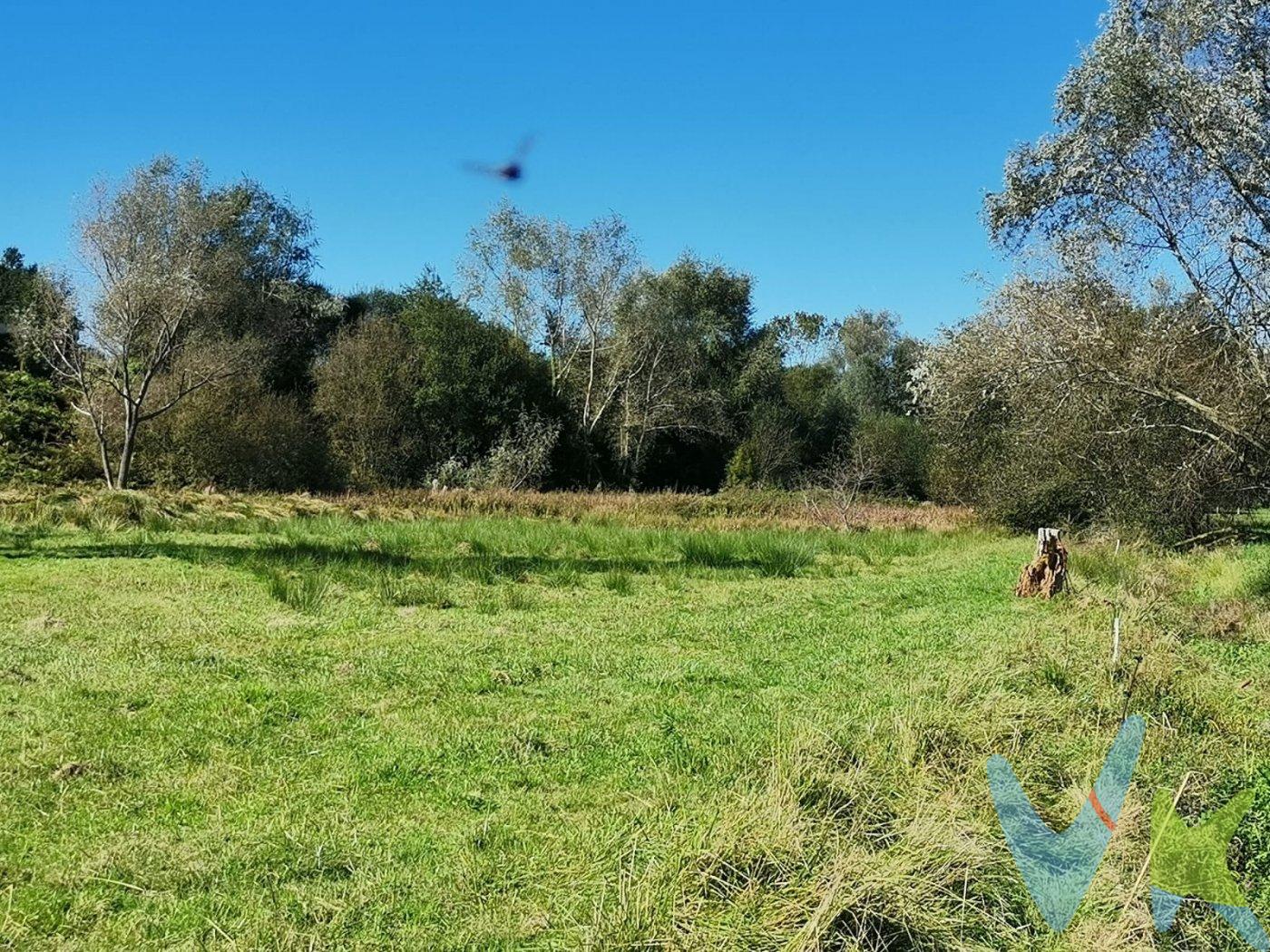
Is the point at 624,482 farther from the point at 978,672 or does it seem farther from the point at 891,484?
the point at 978,672

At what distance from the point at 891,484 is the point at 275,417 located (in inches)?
896

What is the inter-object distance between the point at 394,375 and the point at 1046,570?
1957cm

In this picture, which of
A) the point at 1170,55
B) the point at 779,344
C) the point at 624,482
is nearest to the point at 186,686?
the point at 1170,55

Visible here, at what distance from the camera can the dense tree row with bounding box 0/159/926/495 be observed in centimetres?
1897

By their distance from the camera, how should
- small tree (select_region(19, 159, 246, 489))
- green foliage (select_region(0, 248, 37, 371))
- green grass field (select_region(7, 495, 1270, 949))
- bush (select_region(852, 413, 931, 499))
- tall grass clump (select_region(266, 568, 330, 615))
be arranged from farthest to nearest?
bush (select_region(852, 413, 931, 499)) → green foliage (select_region(0, 248, 37, 371)) → small tree (select_region(19, 159, 246, 489)) → tall grass clump (select_region(266, 568, 330, 615)) → green grass field (select_region(7, 495, 1270, 949))

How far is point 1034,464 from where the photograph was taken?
18672 mm

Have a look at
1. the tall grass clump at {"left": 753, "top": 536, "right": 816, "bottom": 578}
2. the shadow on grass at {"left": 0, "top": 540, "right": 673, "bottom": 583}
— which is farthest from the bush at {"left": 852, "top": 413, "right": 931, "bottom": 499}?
the shadow on grass at {"left": 0, "top": 540, "right": 673, "bottom": 583}

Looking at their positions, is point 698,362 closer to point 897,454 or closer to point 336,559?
point 897,454

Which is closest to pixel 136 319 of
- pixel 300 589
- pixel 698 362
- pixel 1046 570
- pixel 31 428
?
pixel 31 428

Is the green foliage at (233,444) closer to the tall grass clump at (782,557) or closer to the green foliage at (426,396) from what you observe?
the green foliage at (426,396)

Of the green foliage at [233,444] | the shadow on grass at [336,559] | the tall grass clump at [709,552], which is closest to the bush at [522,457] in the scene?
the green foliage at [233,444]

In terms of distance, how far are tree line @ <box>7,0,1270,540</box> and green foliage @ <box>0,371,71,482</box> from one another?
0.22 feet

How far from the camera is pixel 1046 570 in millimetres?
9797

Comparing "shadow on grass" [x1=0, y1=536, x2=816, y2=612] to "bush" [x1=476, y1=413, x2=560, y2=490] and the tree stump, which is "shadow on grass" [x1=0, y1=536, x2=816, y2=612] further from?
"bush" [x1=476, y1=413, x2=560, y2=490]
